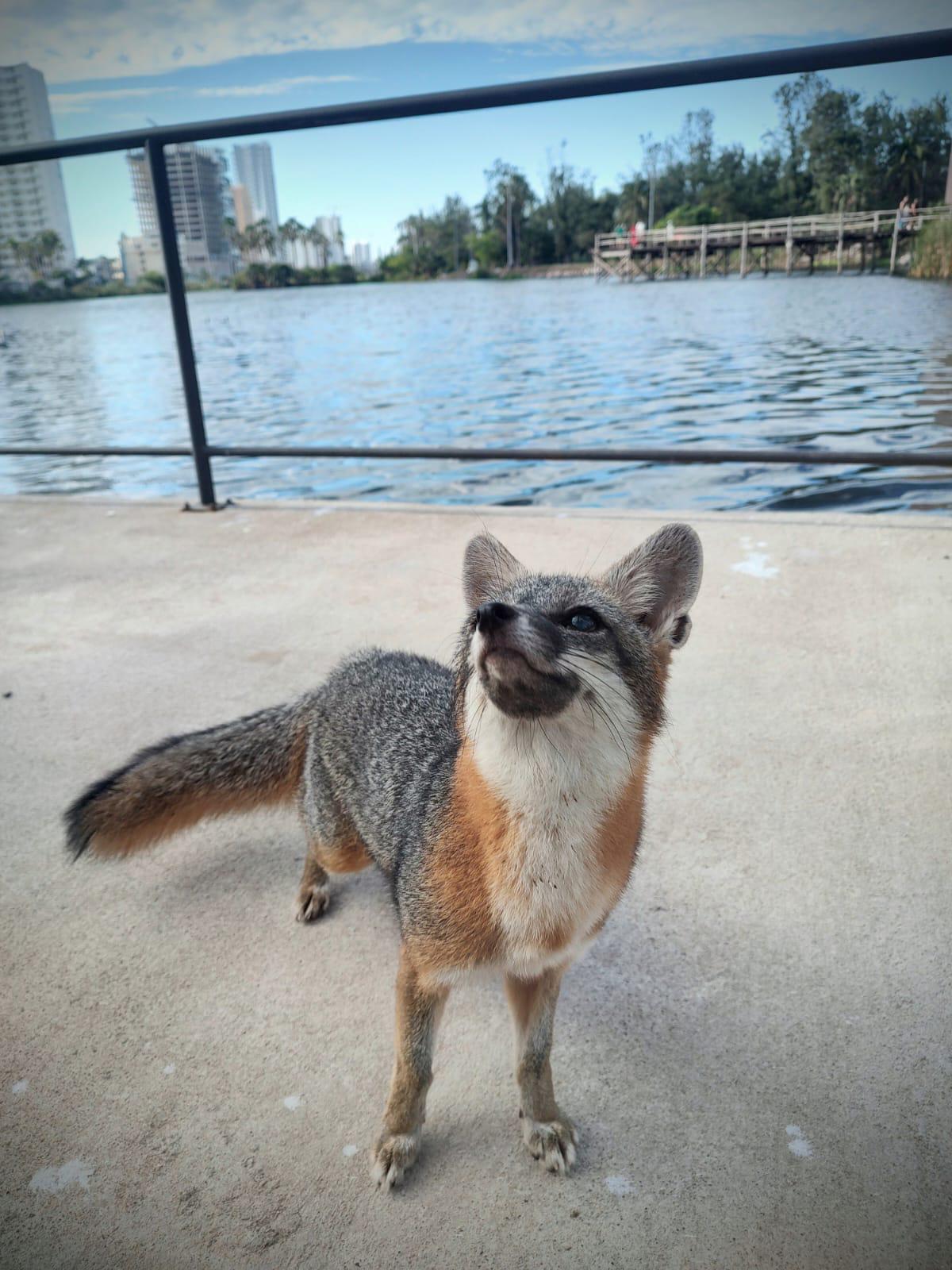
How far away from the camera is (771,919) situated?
5.82 ft

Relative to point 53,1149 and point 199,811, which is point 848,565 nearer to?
point 199,811

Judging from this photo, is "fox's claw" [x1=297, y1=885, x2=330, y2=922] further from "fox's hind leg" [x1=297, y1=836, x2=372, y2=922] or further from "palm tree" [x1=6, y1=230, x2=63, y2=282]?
"palm tree" [x1=6, y1=230, x2=63, y2=282]

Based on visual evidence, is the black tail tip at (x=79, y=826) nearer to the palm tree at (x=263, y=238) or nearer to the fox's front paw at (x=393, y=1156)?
the fox's front paw at (x=393, y=1156)

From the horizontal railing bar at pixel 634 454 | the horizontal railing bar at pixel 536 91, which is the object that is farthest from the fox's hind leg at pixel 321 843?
the horizontal railing bar at pixel 536 91

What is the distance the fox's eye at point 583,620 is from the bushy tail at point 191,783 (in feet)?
3.21

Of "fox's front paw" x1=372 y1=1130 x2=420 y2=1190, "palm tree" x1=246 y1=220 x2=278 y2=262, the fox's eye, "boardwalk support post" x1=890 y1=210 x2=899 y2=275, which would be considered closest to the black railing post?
the fox's eye

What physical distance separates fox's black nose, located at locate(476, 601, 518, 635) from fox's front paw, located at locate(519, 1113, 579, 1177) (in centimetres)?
82

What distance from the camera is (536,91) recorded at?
334 centimetres

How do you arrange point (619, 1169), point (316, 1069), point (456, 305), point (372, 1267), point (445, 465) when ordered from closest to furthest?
point (372, 1267)
point (619, 1169)
point (316, 1069)
point (445, 465)
point (456, 305)

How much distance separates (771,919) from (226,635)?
2.15 m

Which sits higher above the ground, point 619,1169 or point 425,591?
point 425,591

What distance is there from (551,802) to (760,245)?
2336cm

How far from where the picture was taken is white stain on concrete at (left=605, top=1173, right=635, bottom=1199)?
1270mm

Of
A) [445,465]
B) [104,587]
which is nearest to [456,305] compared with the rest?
[445,465]
